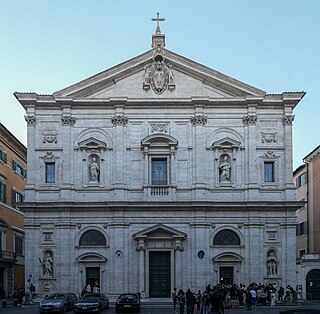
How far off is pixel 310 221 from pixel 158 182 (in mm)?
20921

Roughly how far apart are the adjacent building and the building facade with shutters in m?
24.3

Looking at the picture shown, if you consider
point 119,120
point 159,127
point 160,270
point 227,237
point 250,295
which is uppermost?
point 119,120

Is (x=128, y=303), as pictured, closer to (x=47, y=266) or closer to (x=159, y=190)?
(x=47, y=266)

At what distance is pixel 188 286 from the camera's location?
50938 millimetres

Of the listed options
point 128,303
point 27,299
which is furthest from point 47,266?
point 128,303

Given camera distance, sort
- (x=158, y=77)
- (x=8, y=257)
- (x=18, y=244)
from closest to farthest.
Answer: (x=158, y=77) < (x=8, y=257) < (x=18, y=244)

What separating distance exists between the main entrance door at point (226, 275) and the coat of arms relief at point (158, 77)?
13.8 meters

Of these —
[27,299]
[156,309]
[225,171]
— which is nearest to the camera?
[156,309]

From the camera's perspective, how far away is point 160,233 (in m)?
51.6

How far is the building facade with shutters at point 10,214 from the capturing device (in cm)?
6016

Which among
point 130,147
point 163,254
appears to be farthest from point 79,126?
point 163,254

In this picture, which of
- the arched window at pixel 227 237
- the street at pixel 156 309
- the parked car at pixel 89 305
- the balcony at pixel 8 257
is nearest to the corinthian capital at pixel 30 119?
the balcony at pixel 8 257

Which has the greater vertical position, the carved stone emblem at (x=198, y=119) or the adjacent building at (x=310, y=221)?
the carved stone emblem at (x=198, y=119)

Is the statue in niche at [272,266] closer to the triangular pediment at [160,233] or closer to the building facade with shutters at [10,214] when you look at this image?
the triangular pediment at [160,233]
